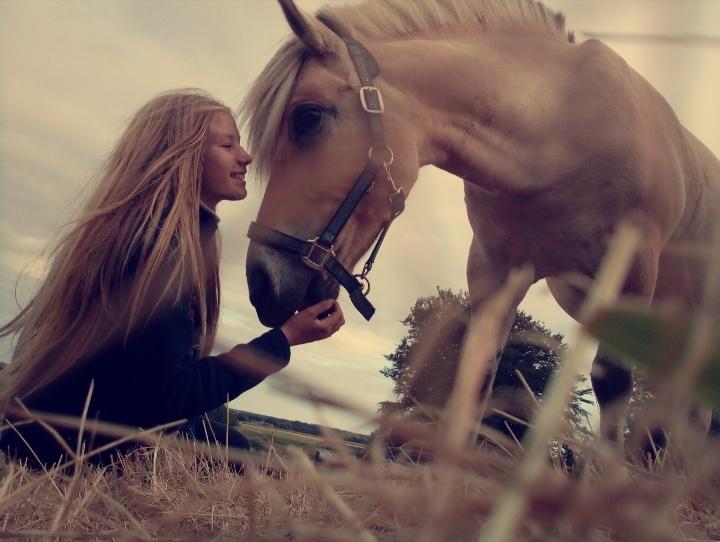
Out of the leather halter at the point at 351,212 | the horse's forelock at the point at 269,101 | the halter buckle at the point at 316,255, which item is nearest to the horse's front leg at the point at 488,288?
the leather halter at the point at 351,212

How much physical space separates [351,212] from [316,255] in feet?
0.78

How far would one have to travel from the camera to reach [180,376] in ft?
6.34

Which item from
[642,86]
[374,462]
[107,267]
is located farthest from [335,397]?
[642,86]

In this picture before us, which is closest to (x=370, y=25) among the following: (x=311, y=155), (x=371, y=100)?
(x=371, y=100)

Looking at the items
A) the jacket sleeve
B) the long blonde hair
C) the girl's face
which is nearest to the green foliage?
the jacket sleeve

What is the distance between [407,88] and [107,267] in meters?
1.45

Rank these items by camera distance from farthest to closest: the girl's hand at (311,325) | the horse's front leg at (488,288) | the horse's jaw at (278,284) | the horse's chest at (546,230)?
the horse's front leg at (488,288), the horse's chest at (546,230), the horse's jaw at (278,284), the girl's hand at (311,325)

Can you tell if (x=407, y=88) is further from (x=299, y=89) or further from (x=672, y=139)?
(x=672, y=139)

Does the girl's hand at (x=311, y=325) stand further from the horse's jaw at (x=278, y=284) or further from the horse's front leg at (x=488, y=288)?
the horse's front leg at (x=488, y=288)

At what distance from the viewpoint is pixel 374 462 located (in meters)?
0.58

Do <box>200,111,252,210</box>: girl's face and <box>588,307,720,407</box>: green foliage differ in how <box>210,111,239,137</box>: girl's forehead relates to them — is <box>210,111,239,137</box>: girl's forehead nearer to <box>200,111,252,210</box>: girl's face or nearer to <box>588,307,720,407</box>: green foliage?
<box>200,111,252,210</box>: girl's face

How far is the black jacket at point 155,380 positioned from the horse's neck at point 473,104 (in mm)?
1317

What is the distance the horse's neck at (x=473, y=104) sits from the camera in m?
2.79

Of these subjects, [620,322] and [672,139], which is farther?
[672,139]
